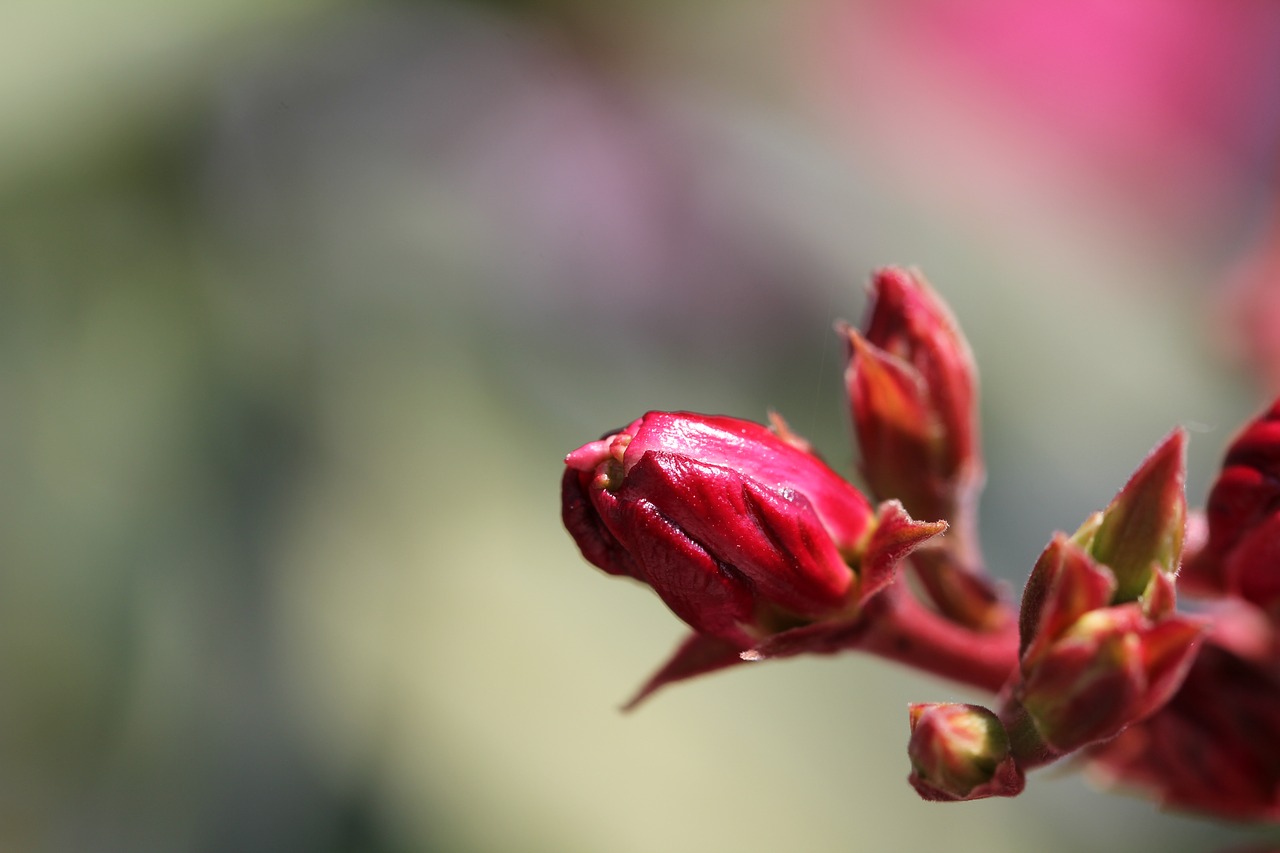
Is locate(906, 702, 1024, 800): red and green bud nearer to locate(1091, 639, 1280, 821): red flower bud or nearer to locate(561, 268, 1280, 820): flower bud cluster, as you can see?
locate(561, 268, 1280, 820): flower bud cluster

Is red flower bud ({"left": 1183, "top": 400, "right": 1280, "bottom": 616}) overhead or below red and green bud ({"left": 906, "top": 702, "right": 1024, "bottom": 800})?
overhead

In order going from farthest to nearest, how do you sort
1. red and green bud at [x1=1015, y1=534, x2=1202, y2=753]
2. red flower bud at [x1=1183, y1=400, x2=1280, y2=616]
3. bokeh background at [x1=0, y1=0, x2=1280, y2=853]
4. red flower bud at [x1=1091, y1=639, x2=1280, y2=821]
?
bokeh background at [x1=0, y1=0, x2=1280, y2=853] < red flower bud at [x1=1091, y1=639, x2=1280, y2=821] < red flower bud at [x1=1183, y1=400, x2=1280, y2=616] < red and green bud at [x1=1015, y1=534, x2=1202, y2=753]

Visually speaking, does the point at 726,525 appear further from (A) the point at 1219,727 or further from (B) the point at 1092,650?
(A) the point at 1219,727

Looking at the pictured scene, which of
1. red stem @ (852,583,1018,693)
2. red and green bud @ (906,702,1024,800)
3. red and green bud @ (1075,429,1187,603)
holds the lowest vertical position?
red and green bud @ (906,702,1024,800)

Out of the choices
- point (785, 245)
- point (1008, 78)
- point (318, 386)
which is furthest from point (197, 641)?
point (1008, 78)

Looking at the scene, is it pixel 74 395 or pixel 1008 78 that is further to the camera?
pixel 1008 78

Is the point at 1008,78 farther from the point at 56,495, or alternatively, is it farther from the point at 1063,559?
the point at 1063,559

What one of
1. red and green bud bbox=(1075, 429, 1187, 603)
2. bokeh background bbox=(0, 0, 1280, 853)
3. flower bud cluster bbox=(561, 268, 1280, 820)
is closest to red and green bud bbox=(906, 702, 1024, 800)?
flower bud cluster bbox=(561, 268, 1280, 820)

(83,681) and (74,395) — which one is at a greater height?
(74,395)
